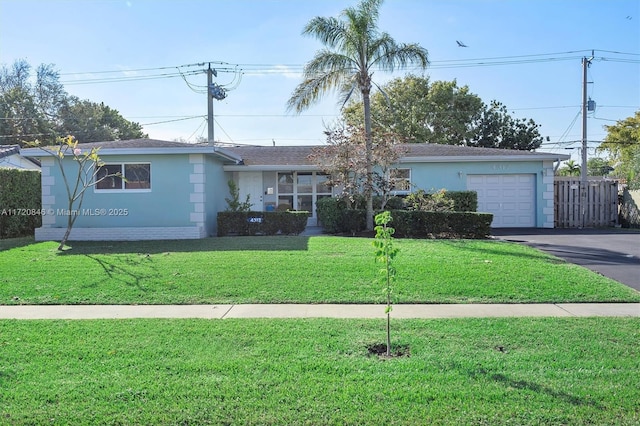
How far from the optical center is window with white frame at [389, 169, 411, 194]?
53.4 ft

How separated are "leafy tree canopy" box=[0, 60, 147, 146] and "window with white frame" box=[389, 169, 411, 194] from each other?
108 ft

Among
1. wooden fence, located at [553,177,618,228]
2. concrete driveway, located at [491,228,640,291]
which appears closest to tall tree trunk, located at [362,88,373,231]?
concrete driveway, located at [491,228,640,291]

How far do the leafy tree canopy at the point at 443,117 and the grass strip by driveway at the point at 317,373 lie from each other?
1123 inches

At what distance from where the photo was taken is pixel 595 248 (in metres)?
13.3

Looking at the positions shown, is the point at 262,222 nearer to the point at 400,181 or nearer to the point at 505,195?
the point at 400,181

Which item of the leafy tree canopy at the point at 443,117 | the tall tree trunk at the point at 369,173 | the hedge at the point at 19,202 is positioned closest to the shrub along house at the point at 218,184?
the tall tree trunk at the point at 369,173

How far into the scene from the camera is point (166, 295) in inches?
320

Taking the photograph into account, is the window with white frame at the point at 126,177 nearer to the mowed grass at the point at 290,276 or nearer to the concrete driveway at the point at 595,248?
the mowed grass at the point at 290,276

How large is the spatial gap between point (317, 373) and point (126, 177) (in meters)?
12.9

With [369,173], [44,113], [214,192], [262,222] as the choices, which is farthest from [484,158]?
[44,113]

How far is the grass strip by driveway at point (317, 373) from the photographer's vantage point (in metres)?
3.86

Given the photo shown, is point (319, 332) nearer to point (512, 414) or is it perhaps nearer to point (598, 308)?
point (512, 414)

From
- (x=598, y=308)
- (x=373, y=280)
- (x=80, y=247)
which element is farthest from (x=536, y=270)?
(x=80, y=247)

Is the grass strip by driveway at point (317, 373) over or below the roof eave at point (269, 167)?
below
